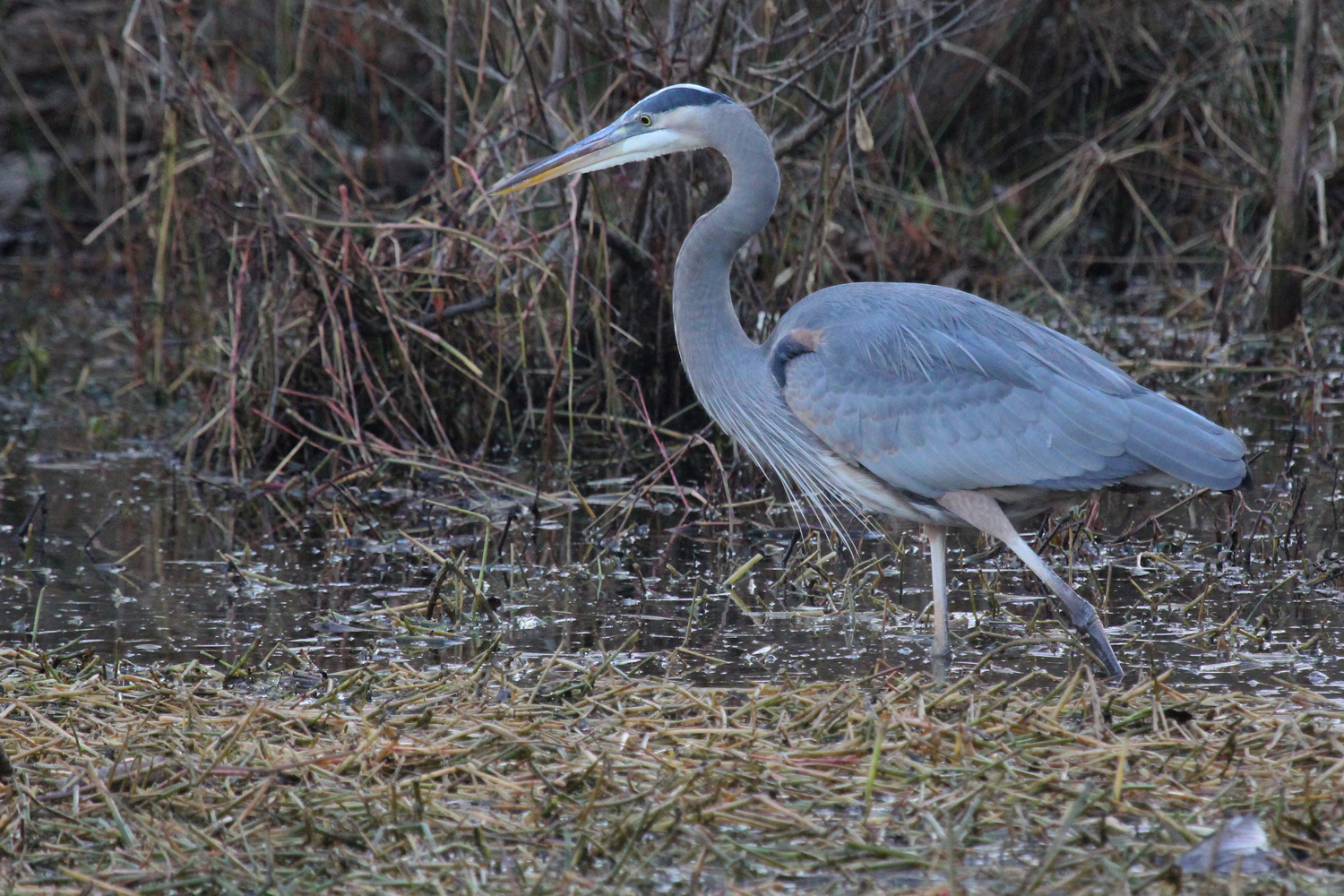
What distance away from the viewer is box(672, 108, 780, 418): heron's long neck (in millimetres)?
5125

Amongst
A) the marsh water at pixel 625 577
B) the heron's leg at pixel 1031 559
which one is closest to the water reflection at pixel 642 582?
the marsh water at pixel 625 577

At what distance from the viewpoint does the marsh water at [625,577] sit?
A: 4.73 m

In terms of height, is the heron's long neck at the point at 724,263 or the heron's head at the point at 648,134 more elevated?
the heron's head at the point at 648,134

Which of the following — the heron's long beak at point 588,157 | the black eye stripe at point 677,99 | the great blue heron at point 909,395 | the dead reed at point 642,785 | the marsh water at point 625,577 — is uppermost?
the black eye stripe at point 677,99

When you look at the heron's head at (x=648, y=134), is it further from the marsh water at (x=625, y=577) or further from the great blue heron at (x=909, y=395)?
the marsh water at (x=625, y=577)

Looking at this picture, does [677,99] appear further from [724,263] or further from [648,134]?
[724,263]

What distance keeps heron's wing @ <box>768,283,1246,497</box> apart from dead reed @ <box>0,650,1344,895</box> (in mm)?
710

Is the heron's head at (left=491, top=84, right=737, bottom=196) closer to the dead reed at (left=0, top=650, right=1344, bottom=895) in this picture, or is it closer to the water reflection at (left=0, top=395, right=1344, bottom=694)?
the water reflection at (left=0, top=395, right=1344, bottom=694)

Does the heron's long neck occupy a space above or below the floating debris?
above

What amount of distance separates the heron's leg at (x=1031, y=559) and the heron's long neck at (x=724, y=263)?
81 cm

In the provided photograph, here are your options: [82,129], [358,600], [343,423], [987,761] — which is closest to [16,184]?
[82,129]

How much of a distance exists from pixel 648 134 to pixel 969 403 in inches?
54.2

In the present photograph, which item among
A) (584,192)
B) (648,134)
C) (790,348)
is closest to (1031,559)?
(790,348)

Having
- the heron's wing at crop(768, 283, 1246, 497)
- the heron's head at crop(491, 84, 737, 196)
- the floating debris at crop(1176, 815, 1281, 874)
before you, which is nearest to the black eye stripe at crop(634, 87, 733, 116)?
the heron's head at crop(491, 84, 737, 196)
